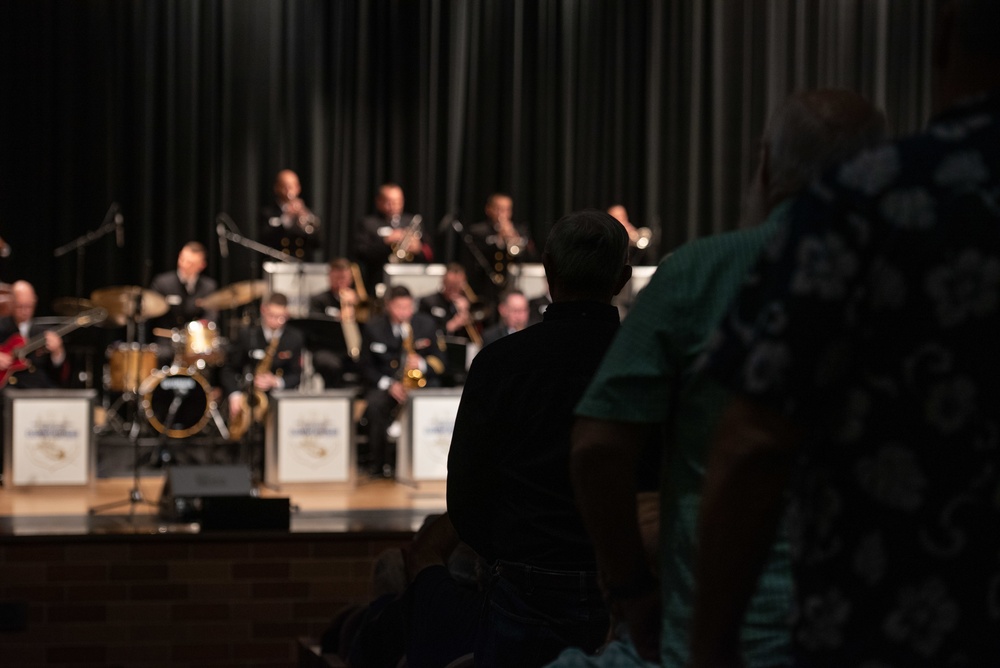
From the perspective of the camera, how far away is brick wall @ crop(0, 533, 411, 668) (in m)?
4.97

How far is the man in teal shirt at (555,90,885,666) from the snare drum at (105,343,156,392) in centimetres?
748

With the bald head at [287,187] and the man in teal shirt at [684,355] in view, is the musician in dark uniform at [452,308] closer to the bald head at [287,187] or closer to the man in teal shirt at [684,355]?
the bald head at [287,187]

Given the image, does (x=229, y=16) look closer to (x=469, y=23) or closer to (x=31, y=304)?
(x=469, y=23)

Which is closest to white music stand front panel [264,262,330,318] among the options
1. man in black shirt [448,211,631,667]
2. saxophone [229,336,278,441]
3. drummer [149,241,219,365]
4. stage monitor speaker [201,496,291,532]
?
drummer [149,241,219,365]

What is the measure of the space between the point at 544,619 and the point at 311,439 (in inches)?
231

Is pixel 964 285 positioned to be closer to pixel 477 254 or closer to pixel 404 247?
pixel 404 247

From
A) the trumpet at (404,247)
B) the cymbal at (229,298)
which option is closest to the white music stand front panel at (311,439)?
the cymbal at (229,298)

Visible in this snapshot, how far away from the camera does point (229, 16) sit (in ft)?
38.7

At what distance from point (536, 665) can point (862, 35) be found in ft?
32.4

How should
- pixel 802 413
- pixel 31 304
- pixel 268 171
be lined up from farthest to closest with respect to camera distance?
pixel 268 171 → pixel 31 304 → pixel 802 413

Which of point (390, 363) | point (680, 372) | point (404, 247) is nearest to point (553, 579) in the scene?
point (680, 372)

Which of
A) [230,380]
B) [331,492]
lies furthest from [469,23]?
[331,492]

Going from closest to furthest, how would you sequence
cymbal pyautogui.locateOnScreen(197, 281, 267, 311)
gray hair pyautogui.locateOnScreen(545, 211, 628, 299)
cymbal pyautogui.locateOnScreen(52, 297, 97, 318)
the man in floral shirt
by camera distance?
the man in floral shirt
gray hair pyautogui.locateOnScreen(545, 211, 628, 299)
cymbal pyautogui.locateOnScreen(52, 297, 97, 318)
cymbal pyautogui.locateOnScreen(197, 281, 267, 311)

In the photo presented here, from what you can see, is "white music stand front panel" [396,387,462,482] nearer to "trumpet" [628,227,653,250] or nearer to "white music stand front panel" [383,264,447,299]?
"white music stand front panel" [383,264,447,299]
